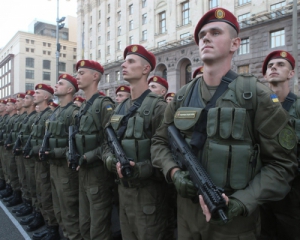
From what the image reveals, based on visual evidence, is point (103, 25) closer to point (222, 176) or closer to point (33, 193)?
point (33, 193)

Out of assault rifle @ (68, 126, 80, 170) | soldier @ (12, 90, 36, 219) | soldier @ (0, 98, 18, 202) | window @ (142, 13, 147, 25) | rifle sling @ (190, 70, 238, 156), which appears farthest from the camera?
window @ (142, 13, 147, 25)

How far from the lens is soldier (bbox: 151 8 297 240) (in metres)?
A: 1.71

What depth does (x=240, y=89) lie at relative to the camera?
1.84 meters

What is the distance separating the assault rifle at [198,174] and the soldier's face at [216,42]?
2.10 feet

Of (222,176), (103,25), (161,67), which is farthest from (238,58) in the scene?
(103,25)

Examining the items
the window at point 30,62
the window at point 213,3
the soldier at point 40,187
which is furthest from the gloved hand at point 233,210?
the window at point 30,62

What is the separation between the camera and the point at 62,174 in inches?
152

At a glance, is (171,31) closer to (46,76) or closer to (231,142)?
(231,142)

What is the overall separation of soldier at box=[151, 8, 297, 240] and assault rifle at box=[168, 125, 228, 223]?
53 mm

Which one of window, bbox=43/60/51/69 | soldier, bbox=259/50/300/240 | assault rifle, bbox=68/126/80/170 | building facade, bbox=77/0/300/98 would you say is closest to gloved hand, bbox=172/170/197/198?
soldier, bbox=259/50/300/240

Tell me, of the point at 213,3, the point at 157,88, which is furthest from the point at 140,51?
the point at 213,3

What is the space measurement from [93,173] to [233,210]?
2282mm

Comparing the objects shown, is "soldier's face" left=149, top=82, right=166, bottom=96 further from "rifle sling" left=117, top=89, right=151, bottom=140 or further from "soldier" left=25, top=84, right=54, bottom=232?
"rifle sling" left=117, top=89, right=151, bottom=140

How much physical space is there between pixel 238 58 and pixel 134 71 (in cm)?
1804
